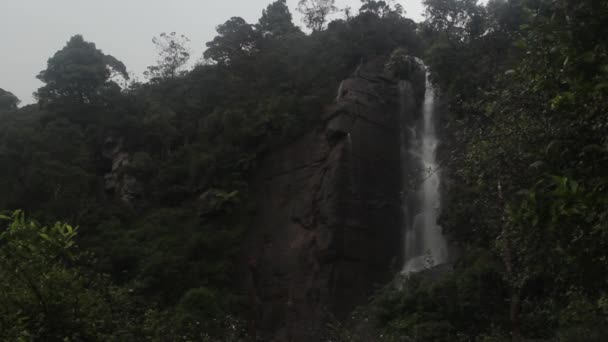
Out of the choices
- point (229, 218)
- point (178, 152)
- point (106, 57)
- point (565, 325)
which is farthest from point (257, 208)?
point (106, 57)

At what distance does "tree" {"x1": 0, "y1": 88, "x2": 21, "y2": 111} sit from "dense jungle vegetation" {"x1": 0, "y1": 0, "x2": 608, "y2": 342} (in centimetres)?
1151

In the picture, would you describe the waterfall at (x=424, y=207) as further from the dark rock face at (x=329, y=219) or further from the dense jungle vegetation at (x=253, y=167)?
the dense jungle vegetation at (x=253, y=167)

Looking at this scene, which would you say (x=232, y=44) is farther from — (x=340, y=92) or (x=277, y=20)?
(x=340, y=92)

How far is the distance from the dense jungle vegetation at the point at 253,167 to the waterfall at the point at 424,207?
48.4 inches

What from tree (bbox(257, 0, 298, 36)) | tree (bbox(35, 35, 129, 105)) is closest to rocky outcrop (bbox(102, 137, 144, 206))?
tree (bbox(35, 35, 129, 105))

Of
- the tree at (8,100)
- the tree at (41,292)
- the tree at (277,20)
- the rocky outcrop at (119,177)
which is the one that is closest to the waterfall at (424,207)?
the rocky outcrop at (119,177)

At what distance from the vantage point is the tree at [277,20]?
131ft

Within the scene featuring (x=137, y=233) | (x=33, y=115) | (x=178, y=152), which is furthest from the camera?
(x=33, y=115)

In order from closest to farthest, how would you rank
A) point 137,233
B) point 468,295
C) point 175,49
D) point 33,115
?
point 468,295, point 137,233, point 33,115, point 175,49

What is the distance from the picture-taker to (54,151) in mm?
25062

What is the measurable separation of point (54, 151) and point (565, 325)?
2090cm

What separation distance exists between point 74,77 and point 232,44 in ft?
28.5

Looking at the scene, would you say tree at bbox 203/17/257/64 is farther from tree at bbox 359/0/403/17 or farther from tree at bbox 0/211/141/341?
tree at bbox 0/211/141/341

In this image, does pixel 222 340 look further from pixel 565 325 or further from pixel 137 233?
pixel 137 233
